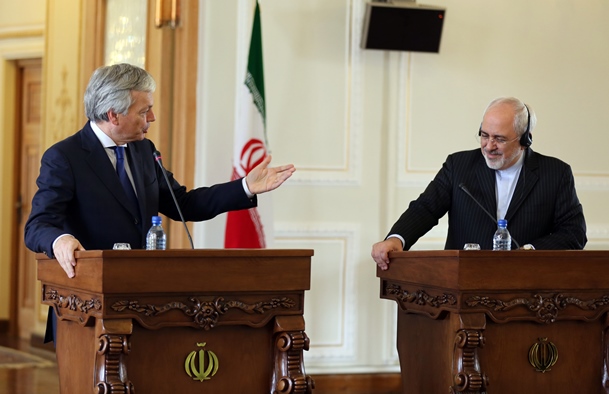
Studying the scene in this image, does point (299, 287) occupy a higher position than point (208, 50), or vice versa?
point (208, 50)

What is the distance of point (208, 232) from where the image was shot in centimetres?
641

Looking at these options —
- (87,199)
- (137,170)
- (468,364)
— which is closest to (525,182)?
(468,364)

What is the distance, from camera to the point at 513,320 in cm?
394

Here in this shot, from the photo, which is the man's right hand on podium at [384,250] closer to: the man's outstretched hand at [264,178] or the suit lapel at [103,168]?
the man's outstretched hand at [264,178]

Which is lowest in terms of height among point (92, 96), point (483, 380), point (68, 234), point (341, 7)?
point (483, 380)

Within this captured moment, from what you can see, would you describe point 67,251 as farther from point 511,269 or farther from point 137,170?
point 511,269

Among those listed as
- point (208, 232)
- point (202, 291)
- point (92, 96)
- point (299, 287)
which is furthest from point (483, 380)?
point (208, 232)

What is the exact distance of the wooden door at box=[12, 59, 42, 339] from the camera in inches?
384

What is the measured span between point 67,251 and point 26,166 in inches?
265

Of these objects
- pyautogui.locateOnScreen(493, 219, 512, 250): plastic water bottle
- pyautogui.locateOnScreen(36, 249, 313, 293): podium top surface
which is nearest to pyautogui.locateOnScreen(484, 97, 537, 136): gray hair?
pyautogui.locateOnScreen(493, 219, 512, 250): plastic water bottle

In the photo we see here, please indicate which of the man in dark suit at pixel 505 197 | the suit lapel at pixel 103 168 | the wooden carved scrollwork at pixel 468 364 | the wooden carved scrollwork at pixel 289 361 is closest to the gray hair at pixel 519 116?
the man in dark suit at pixel 505 197

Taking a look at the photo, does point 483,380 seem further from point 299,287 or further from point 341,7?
point 341,7

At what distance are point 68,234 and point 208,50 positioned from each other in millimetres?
3157

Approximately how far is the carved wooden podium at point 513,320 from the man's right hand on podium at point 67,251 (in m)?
1.41
